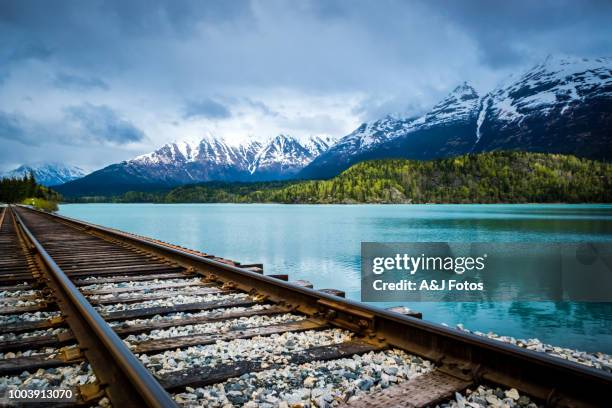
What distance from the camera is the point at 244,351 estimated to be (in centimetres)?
413

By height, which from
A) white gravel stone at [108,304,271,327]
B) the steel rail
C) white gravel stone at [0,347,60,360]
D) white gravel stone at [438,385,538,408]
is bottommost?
white gravel stone at [108,304,271,327]

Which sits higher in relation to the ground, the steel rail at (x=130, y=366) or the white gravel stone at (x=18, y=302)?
the steel rail at (x=130, y=366)

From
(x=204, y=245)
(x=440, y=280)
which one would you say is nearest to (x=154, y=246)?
(x=440, y=280)

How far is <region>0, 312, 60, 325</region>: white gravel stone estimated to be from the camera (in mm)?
5270

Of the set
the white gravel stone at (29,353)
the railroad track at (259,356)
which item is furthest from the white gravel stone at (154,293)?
the white gravel stone at (29,353)

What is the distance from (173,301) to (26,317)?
5.89ft

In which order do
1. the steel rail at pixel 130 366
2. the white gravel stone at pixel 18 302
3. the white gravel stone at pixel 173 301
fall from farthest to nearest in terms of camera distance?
1. the white gravel stone at pixel 18 302
2. the white gravel stone at pixel 173 301
3. the steel rail at pixel 130 366

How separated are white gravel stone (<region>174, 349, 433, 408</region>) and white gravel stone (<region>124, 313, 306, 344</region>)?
1375mm

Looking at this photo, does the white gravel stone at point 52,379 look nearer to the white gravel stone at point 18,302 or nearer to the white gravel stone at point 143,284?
the white gravel stone at point 18,302

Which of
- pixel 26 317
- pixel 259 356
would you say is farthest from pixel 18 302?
pixel 259 356

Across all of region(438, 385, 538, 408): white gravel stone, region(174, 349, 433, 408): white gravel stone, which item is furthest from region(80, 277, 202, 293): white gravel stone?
region(438, 385, 538, 408): white gravel stone

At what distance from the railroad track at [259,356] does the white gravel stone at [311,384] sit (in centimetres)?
1

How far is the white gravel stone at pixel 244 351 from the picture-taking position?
12.5 ft

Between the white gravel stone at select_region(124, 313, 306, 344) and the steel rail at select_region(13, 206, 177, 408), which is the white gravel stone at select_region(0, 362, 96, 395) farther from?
the white gravel stone at select_region(124, 313, 306, 344)
